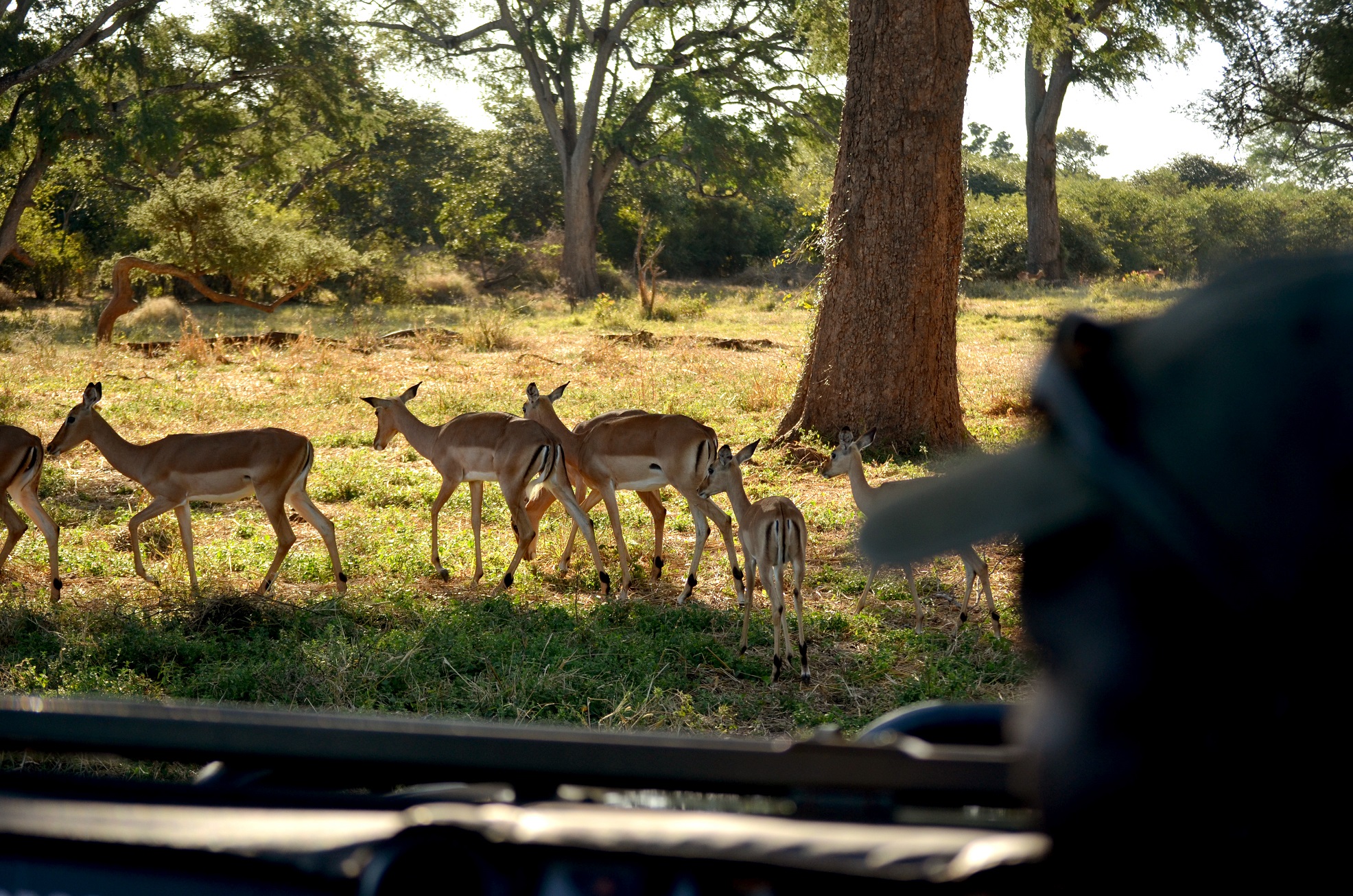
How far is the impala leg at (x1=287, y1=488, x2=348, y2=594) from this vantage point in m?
6.01

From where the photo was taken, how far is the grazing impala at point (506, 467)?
21.1 ft

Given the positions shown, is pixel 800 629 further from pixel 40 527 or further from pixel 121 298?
pixel 121 298

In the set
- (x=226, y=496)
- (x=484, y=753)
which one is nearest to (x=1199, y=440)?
(x=484, y=753)

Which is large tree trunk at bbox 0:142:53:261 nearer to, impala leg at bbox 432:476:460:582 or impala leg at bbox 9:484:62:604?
impala leg at bbox 9:484:62:604

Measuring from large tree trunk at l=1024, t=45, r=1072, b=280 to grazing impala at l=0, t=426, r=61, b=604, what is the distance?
21.5 m

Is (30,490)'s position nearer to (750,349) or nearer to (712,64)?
(750,349)

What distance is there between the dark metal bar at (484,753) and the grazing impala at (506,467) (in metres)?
5.52

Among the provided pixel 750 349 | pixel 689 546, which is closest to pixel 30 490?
pixel 689 546

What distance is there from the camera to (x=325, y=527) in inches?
244

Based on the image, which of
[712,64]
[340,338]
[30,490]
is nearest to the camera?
[30,490]

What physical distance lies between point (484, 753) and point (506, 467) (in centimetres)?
609

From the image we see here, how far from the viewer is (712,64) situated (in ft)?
80.5

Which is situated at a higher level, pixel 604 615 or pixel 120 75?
pixel 120 75

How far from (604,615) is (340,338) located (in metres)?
12.2
